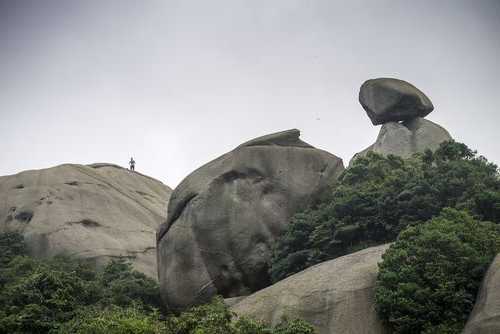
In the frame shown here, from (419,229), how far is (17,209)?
967 inches

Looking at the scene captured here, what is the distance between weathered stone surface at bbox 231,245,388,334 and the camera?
52.3ft

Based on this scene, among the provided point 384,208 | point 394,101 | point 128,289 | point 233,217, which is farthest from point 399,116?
point 128,289

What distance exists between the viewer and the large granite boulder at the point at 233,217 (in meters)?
22.8

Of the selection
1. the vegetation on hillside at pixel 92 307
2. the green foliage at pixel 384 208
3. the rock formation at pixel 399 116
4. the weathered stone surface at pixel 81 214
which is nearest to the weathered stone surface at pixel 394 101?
the rock formation at pixel 399 116

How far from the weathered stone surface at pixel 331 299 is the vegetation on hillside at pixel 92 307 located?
34.1 inches

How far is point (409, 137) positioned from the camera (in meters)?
33.8

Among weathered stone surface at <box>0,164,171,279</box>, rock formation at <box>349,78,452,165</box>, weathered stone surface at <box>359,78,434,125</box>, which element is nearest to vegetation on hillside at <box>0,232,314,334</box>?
weathered stone surface at <box>0,164,171,279</box>

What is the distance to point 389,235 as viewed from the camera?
68.5ft

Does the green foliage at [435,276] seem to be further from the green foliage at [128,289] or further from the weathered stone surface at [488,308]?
the green foliage at [128,289]

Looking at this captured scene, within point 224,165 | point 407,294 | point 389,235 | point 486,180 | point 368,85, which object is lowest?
point 407,294

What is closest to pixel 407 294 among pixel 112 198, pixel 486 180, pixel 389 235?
pixel 389 235

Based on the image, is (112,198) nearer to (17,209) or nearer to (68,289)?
(17,209)

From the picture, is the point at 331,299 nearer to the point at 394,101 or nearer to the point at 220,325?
the point at 220,325

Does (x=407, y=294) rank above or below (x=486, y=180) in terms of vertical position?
below
